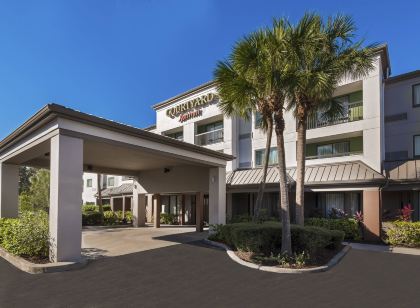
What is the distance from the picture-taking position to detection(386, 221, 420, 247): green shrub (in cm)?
1643

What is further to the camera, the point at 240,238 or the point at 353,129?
the point at 353,129

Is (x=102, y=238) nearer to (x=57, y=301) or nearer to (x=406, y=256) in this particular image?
(x=57, y=301)

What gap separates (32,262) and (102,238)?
7091 millimetres

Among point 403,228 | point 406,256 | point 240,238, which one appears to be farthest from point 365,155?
point 240,238

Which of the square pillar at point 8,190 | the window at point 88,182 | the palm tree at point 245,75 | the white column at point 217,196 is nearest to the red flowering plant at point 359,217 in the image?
the white column at point 217,196

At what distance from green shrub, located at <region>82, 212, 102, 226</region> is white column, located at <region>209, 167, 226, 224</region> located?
12.9 metres

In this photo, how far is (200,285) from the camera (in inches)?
358

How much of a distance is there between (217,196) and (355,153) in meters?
9.81

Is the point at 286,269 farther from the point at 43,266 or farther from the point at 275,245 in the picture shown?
the point at 43,266

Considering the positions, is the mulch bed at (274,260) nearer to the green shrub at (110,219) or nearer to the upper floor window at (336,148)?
the upper floor window at (336,148)

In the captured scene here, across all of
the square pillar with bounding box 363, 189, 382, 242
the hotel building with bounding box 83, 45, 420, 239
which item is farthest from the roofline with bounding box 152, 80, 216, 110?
the square pillar with bounding box 363, 189, 382, 242

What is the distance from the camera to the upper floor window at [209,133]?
2806 cm

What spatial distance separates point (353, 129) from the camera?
21078 millimetres

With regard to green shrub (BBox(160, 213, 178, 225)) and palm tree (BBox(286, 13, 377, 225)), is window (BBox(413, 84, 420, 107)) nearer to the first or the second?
palm tree (BBox(286, 13, 377, 225))
